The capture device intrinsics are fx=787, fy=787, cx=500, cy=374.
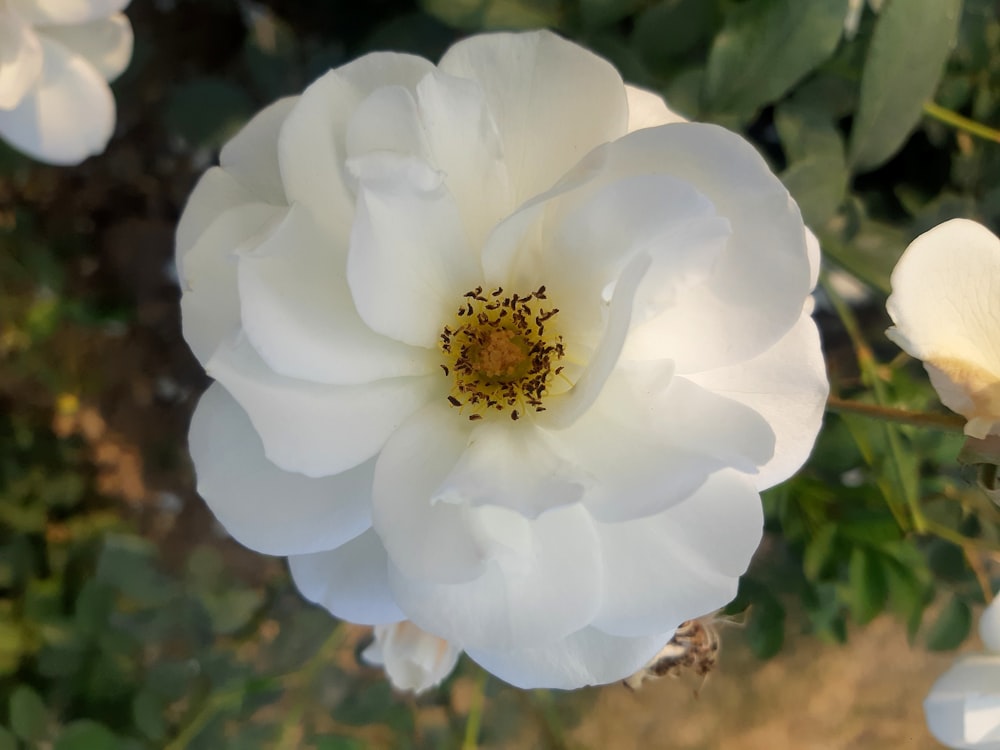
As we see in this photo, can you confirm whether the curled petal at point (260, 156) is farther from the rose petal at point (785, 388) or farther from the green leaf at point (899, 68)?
the green leaf at point (899, 68)

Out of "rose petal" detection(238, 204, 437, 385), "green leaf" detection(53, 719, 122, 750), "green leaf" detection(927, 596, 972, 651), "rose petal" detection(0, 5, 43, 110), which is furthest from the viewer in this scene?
"green leaf" detection(927, 596, 972, 651)

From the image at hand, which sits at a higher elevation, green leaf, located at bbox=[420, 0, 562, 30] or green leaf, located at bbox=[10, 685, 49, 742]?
green leaf, located at bbox=[420, 0, 562, 30]

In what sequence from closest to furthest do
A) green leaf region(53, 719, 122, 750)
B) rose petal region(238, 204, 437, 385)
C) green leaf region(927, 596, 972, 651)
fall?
1. rose petal region(238, 204, 437, 385)
2. green leaf region(53, 719, 122, 750)
3. green leaf region(927, 596, 972, 651)

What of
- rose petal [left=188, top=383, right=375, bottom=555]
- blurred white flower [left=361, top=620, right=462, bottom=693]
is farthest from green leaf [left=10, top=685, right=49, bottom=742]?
rose petal [left=188, top=383, right=375, bottom=555]

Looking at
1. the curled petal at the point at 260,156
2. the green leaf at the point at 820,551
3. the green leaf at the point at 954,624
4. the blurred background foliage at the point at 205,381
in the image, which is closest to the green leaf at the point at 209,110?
the blurred background foliage at the point at 205,381

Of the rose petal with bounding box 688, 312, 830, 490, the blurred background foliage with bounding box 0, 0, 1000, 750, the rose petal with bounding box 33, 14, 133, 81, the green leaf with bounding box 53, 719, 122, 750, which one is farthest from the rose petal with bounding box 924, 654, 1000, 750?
the rose petal with bounding box 33, 14, 133, 81

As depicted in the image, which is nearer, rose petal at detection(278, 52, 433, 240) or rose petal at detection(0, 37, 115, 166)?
rose petal at detection(278, 52, 433, 240)

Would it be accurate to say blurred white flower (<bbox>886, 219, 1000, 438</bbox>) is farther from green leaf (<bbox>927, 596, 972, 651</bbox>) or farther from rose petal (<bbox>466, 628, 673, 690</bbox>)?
green leaf (<bbox>927, 596, 972, 651</bbox>)

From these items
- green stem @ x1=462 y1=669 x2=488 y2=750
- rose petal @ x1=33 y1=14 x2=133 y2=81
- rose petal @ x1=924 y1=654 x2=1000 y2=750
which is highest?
rose petal @ x1=33 y1=14 x2=133 y2=81

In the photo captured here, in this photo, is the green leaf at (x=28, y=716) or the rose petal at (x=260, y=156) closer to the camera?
the rose petal at (x=260, y=156)
